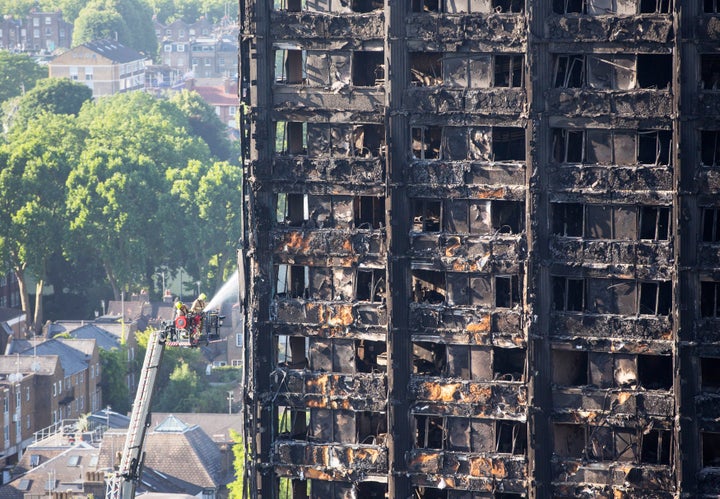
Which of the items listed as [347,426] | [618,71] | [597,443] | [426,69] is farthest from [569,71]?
[347,426]

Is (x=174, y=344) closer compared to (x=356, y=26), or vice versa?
(x=356, y=26)

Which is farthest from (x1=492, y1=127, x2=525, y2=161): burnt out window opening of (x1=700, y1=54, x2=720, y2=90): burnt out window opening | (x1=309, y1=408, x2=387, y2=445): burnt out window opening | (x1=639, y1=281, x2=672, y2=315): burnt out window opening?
(x1=309, y1=408, x2=387, y2=445): burnt out window opening

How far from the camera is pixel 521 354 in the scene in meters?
68.4

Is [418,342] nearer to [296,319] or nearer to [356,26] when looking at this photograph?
[296,319]

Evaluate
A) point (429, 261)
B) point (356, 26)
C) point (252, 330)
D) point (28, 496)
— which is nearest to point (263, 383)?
point (252, 330)

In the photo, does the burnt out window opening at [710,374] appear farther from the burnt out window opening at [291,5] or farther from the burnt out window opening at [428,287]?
the burnt out window opening at [291,5]

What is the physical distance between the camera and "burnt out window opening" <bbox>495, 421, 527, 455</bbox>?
68312mm

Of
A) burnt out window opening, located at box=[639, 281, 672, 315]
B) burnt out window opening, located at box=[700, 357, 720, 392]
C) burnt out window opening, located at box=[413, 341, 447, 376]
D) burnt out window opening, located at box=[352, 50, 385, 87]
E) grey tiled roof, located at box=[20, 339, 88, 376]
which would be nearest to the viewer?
burnt out window opening, located at box=[700, 357, 720, 392]

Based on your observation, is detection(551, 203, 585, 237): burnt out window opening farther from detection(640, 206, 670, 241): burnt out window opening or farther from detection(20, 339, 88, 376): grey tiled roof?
detection(20, 339, 88, 376): grey tiled roof

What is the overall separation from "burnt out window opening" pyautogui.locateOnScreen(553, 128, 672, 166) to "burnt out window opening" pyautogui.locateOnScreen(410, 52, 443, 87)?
4444mm

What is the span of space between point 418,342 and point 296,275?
5008mm

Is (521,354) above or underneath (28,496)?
above

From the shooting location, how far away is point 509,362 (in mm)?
68500

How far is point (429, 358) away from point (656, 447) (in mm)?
8105
